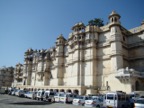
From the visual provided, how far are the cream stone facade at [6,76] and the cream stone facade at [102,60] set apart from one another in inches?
2189

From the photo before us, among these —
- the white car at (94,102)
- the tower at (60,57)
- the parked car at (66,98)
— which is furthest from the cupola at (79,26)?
the white car at (94,102)

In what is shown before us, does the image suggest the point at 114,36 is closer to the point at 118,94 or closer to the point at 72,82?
the point at 72,82

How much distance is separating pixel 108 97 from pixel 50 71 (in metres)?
45.7

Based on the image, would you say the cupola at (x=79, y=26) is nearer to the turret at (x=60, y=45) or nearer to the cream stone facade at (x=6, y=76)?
the turret at (x=60, y=45)

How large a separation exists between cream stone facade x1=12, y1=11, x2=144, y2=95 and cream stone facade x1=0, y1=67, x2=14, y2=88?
55.6 metres

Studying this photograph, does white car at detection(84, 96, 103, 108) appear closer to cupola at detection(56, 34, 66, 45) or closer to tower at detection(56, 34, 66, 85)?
tower at detection(56, 34, 66, 85)

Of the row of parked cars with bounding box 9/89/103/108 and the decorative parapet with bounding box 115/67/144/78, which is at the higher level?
the decorative parapet with bounding box 115/67/144/78

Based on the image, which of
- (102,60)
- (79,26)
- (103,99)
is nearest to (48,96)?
(103,99)

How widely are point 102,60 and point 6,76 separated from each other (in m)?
78.2

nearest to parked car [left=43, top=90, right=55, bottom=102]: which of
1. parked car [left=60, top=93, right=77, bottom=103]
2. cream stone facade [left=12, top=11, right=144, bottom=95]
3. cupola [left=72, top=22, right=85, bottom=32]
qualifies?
parked car [left=60, top=93, right=77, bottom=103]

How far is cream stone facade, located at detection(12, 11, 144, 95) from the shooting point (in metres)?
39.2

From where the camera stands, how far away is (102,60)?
46562 millimetres

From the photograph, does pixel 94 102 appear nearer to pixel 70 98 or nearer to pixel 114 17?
pixel 70 98

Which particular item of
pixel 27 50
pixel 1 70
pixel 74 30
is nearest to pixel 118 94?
pixel 74 30
